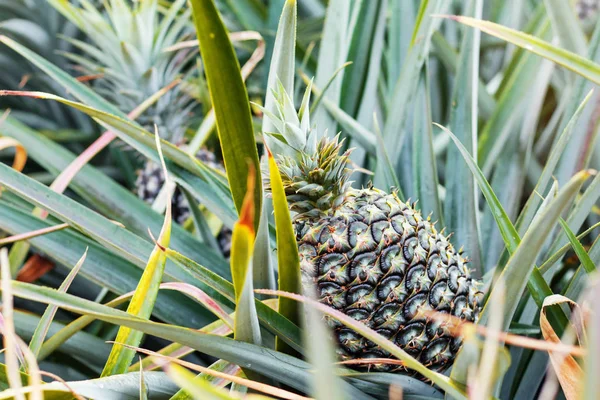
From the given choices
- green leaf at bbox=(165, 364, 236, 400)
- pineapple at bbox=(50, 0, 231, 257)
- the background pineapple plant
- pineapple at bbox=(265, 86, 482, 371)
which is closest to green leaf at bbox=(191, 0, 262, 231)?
the background pineapple plant

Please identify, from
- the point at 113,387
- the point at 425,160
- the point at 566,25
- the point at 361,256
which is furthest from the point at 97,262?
the point at 566,25

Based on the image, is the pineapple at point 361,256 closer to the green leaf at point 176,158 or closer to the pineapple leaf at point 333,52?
the green leaf at point 176,158

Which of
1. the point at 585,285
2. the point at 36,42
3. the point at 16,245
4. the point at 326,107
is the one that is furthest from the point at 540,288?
the point at 36,42

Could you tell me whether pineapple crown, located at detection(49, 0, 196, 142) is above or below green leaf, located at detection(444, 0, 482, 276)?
above

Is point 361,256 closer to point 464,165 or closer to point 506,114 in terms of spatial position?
point 464,165

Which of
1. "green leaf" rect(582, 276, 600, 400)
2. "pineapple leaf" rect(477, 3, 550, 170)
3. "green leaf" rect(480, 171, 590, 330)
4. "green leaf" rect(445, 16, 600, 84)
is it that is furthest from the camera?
"pineapple leaf" rect(477, 3, 550, 170)

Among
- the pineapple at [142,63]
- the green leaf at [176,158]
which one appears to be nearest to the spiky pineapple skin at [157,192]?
the pineapple at [142,63]

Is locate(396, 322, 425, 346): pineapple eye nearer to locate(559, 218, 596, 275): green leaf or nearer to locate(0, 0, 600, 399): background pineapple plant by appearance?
locate(0, 0, 600, 399): background pineapple plant

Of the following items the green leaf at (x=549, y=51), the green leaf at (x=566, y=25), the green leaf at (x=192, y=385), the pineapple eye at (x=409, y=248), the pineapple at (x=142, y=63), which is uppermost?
the pineapple at (x=142, y=63)
